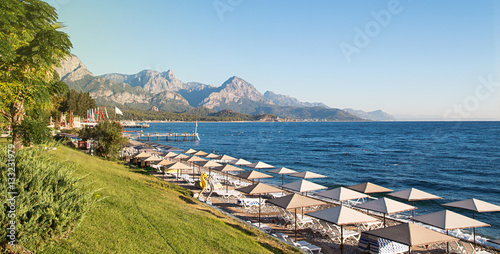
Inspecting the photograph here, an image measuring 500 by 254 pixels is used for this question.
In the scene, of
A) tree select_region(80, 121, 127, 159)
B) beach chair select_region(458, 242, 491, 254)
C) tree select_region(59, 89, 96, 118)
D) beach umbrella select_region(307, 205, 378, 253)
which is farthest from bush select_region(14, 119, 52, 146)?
tree select_region(59, 89, 96, 118)

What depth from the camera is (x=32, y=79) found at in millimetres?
12227

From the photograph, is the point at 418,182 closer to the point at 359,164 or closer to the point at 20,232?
the point at 359,164

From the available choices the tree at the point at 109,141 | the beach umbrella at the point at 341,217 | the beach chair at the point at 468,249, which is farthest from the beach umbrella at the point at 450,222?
the tree at the point at 109,141

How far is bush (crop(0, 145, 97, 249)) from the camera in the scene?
4.76m

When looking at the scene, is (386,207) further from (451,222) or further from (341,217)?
(341,217)

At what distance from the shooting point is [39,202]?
16.4ft

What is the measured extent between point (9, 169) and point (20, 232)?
1.47 metres

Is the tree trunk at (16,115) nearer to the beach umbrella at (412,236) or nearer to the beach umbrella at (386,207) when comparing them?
the beach umbrella at (412,236)

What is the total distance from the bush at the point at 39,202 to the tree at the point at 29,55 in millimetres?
7061

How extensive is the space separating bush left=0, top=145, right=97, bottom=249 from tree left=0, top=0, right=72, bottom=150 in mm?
7061

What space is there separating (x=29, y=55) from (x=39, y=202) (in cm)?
957

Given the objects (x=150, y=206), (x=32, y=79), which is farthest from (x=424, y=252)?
(x=32, y=79)

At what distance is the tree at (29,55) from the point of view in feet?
38.1

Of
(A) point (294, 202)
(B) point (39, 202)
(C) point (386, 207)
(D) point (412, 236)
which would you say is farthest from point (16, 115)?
(C) point (386, 207)
